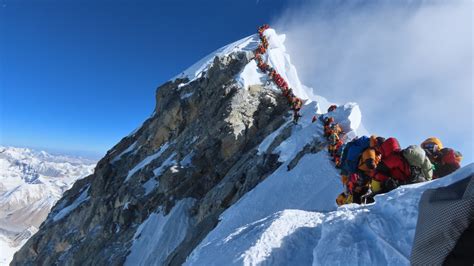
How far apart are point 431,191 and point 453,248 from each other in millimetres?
592

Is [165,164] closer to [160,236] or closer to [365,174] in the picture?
[160,236]

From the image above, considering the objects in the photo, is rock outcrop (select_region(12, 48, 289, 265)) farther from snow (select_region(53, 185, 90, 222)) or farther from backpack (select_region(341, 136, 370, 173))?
backpack (select_region(341, 136, 370, 173))

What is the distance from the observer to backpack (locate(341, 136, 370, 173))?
35.7 feet

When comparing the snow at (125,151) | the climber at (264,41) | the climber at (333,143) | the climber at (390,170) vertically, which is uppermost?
the climber at (264,41)

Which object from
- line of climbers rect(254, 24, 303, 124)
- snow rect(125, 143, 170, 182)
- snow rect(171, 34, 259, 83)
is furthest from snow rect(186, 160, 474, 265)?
snow rect(171, 34, 259, 83)

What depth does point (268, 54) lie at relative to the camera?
1538 inches

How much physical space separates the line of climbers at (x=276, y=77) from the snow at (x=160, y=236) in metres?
11.2

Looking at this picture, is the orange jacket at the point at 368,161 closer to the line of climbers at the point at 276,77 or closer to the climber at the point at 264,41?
the line of climbers at the point at 276,77

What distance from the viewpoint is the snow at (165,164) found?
33.1 meters

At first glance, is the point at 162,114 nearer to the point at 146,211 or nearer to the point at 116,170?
the point at 116,170

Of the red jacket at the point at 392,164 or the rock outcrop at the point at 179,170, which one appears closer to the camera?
the red jacket at the point at 392,164

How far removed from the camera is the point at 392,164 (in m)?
9.34

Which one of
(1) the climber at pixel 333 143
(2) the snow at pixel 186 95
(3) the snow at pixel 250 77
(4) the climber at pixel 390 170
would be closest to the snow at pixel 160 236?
(3) the snow at pixel 250 77

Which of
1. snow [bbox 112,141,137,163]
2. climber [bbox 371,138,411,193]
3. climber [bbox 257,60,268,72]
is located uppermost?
climber [bbox 257,60,268,72]
